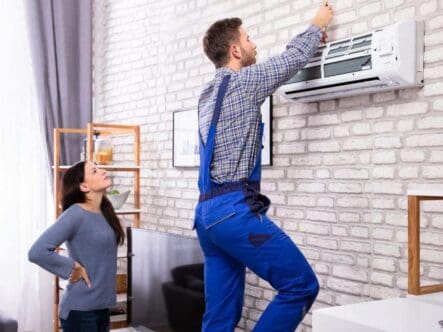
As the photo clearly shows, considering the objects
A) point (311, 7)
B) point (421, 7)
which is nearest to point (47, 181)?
point (311, 7)

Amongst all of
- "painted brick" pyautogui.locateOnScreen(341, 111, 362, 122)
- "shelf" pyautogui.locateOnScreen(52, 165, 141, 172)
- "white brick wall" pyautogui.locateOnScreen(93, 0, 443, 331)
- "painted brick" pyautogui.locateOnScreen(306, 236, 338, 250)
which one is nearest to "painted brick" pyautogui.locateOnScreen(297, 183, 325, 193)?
"white brick wall" pyautogui.locateOnScreen(93, 0, 443, 331)

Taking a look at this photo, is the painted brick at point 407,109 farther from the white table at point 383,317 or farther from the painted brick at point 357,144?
the white table at point 383,317

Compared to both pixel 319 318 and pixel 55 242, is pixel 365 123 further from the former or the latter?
pixel 55 242

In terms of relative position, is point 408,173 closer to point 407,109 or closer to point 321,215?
point 407,109

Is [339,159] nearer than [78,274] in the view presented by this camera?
Yes

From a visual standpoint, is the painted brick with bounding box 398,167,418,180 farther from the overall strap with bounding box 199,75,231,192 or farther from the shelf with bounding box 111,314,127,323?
the shelf with bounding box 111,314,127,323

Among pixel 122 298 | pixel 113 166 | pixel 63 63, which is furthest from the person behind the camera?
pixel 63 63

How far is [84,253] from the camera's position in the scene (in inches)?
127

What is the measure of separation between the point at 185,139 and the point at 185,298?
3.40ft

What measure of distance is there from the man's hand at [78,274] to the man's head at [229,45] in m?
1.24

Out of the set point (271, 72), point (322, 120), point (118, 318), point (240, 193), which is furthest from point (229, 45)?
point (118, 318)

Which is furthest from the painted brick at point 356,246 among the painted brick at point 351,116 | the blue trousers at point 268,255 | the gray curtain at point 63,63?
the gray curtain at point 63,63

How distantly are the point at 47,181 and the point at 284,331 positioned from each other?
3.05 m

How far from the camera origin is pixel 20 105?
4883mm
